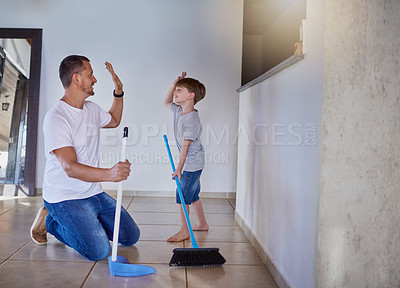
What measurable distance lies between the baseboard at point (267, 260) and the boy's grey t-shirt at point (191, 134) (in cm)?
53

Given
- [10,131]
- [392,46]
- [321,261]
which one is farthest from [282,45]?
[10,131]

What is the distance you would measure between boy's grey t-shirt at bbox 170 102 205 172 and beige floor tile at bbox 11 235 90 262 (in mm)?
826

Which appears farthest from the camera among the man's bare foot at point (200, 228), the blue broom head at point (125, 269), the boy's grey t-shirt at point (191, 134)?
the man's bare foot at point (200, 228)

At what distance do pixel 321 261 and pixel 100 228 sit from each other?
1.22 meters

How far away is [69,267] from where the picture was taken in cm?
196

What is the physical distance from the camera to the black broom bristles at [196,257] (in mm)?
1965

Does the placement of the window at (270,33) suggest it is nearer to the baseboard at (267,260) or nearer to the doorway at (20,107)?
the baseboard at (267,260)

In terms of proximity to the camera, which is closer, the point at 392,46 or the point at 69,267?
the point at 392,46

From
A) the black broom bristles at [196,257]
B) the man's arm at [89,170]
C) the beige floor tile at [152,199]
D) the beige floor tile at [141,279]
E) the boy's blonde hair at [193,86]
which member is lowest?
the beige floor tile at [141,279]

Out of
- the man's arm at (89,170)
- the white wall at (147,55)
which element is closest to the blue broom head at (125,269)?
the man's arm at (89,170)

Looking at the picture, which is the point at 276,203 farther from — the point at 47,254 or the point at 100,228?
the point at 47,254

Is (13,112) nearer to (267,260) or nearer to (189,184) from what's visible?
(189,184)

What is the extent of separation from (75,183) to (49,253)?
1.33 ft

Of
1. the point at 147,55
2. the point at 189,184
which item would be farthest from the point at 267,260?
the point at 147,55
